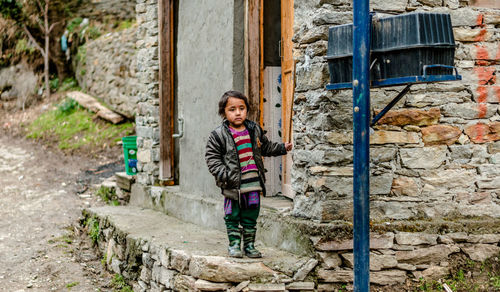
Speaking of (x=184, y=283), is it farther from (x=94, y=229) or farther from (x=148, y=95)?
(x=148, y=95)

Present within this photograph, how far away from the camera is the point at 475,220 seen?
4.07m

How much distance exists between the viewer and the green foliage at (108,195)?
8.25m

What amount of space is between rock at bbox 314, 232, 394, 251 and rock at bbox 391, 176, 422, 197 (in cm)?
34

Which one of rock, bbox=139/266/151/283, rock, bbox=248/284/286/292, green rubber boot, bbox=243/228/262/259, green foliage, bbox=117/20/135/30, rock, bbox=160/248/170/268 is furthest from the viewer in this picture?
green foliage, bbox=117/20/135/30

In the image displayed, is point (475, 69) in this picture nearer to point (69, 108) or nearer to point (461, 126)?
point (461, 126)

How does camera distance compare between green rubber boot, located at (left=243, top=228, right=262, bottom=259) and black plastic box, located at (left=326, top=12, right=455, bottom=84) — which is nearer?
black plastic box, located at (left=326, top=12, right=455, bottom=84)

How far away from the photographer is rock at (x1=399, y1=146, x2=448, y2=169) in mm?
4016

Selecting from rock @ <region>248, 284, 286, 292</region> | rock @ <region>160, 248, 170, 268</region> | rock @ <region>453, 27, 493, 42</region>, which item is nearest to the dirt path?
rock @ <region>160, 248, 170, 268</region>

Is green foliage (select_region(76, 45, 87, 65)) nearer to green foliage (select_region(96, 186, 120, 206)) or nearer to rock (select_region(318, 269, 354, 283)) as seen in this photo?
green foliage (select_region(96, 186, 120, 206))


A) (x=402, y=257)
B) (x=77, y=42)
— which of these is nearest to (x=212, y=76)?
(x=402, y=257)

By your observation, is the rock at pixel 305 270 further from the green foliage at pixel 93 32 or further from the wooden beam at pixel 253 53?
the green foliage at pixel 93 32

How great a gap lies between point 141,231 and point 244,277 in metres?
2.12

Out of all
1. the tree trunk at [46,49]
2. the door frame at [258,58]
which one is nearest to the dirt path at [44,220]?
the door frame at [258,58]

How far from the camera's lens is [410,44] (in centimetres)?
283
